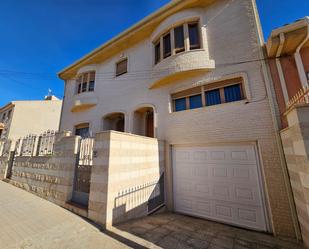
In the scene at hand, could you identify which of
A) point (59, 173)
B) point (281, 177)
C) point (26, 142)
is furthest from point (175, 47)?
point (26, 142)

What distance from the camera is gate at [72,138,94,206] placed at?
448 cm

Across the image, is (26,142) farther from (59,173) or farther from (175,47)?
(175,47)

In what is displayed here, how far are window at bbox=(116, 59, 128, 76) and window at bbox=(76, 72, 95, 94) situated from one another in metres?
2.20

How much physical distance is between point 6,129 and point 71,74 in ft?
42.7

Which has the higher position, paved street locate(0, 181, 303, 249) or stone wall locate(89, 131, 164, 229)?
stone wall locate(89, 131, 164, 229)

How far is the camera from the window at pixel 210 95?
543 centimetres

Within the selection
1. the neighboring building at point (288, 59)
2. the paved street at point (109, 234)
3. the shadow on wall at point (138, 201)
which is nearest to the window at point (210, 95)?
the neighboring building at point (288, 59)

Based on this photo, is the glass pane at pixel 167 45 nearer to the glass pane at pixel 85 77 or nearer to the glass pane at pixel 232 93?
the glass pane at pixel 232 93

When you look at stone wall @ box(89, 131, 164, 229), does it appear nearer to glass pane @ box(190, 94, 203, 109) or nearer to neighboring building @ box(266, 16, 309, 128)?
glass pane @ box(190, 94, 203, 109)

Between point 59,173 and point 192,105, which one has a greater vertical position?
point 192,105

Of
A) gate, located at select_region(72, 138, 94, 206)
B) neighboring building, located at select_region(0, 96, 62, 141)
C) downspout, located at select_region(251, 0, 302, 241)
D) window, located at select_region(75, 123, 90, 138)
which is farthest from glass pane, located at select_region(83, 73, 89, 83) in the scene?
neighboring building, located at select_region(0, 96, 62, 141)

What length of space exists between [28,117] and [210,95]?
20886 mm

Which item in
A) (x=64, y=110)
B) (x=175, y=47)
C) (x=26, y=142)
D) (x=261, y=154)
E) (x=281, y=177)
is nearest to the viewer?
(x=281, y=177)

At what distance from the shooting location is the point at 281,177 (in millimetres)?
4168
